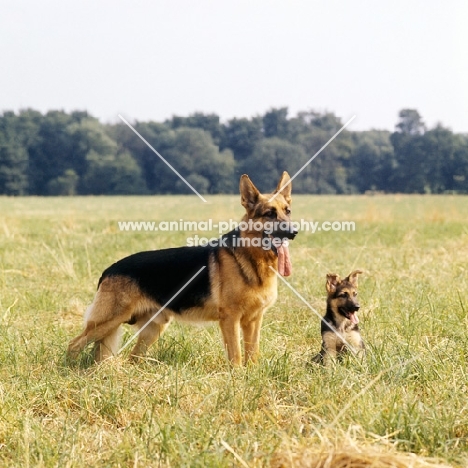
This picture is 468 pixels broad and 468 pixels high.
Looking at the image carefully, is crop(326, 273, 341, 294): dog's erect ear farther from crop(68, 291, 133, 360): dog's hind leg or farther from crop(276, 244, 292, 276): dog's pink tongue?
crop(68, 291, 133, 360): dog's hind leg

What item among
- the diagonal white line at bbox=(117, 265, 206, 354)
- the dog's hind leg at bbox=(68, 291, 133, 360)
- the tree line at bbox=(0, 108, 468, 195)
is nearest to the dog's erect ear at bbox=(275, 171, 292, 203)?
the diagonal white line at bbox=(117, 265, 206, 354)

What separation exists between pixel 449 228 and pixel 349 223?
10.7 feet

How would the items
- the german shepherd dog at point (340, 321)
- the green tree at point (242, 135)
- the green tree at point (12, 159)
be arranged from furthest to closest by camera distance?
the green tree at point (12, 159) → the green tree at point (242, 135) → the german shepherd dog at point (340, 321)

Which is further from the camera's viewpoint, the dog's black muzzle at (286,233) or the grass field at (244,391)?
the dog's black muzzle at (286,233)

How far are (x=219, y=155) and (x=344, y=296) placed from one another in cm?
2830

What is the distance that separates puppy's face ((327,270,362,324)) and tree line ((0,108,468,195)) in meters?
18.0

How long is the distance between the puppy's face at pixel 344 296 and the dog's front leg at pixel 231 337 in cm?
90

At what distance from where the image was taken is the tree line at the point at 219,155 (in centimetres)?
2341

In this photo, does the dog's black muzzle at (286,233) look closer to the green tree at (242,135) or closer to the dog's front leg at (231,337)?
the dog's front leg at (231,337)

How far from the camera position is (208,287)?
5.38 metres

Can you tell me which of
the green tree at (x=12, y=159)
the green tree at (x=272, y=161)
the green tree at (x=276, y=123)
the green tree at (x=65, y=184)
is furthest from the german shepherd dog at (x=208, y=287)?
the green tree at (x=12, y=159)

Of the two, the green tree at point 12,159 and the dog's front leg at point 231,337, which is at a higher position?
the green tree at point 12,159

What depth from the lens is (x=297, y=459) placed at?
2.90 metres

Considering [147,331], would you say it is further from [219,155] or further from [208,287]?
[219,155]
